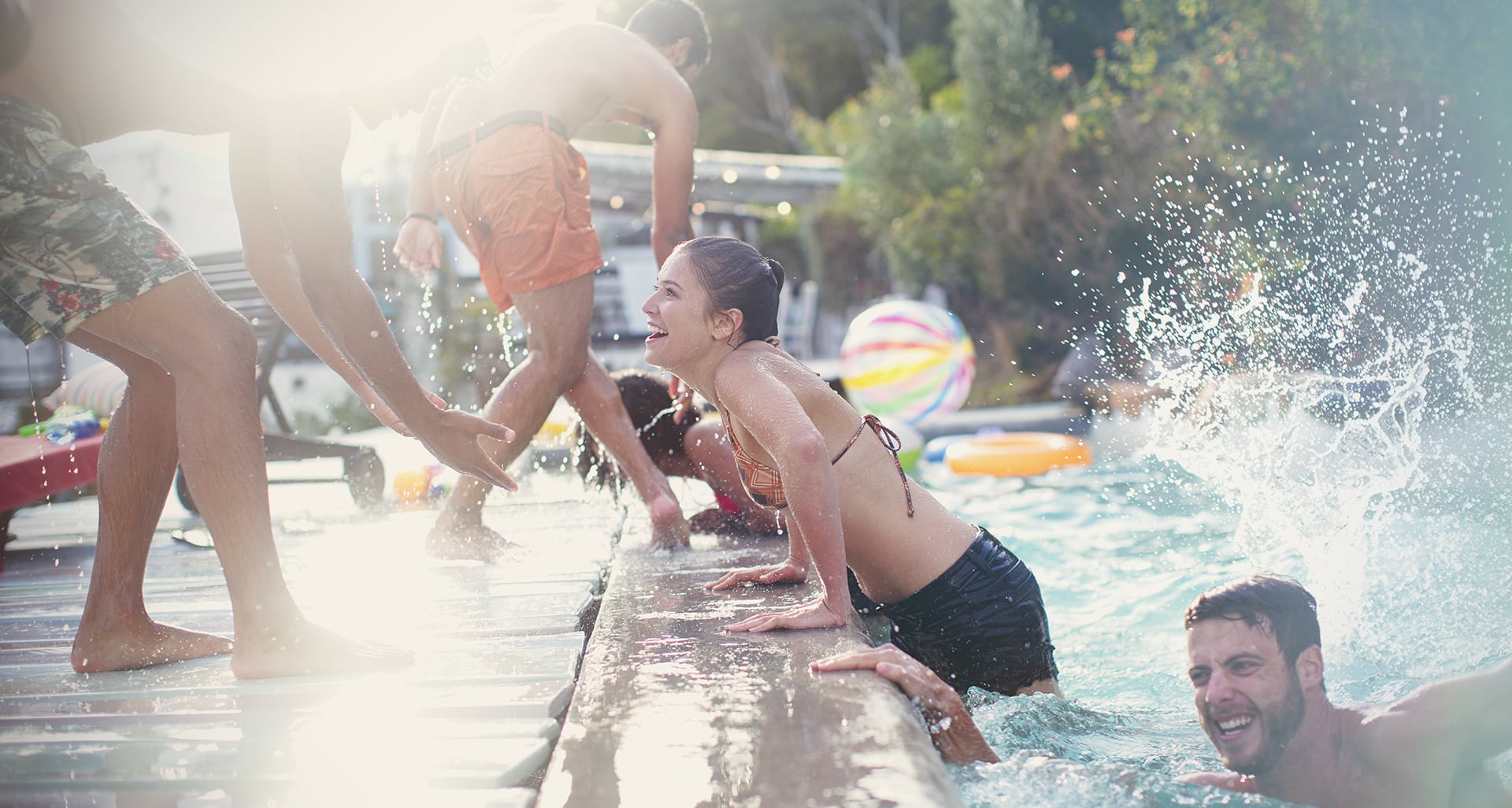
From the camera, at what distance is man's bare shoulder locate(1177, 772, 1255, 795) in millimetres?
2242

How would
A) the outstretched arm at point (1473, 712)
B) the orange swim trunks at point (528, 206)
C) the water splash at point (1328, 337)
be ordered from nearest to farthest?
the outstretched arm at point (1473, 712) → the orange swim trunks at point (528, 206) → the water splash at point (1328, 337)

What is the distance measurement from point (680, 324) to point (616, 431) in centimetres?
140

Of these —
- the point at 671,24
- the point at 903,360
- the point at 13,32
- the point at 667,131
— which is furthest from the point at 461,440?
the point at 903,360

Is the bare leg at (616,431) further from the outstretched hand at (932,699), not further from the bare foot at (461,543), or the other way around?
the outstretched hand at (932,699)

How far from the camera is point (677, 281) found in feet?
8.57

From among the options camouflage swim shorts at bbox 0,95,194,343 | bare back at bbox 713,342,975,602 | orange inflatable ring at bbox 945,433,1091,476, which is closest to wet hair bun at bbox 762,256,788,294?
bare back at bbox 713,342,975,602

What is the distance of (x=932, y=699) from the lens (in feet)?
6.67

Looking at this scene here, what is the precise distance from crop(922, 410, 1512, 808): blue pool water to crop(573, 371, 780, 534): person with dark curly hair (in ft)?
4.09

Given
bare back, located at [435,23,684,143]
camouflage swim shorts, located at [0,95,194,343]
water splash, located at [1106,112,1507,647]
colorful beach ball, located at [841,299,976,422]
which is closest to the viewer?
camouflage swim shorts, located at [0,95,194,343]

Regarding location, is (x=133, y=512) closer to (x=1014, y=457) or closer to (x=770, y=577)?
(x=770, y=577)

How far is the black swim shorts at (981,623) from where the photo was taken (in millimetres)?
2646

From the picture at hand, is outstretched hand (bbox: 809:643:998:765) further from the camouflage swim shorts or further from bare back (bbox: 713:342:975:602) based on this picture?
the camouflage swim shorts

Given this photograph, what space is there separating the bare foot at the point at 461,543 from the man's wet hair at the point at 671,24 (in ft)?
6.12

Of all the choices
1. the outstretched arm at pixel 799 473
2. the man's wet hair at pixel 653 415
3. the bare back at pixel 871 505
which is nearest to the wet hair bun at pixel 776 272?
the bare back at pixel 871 505
